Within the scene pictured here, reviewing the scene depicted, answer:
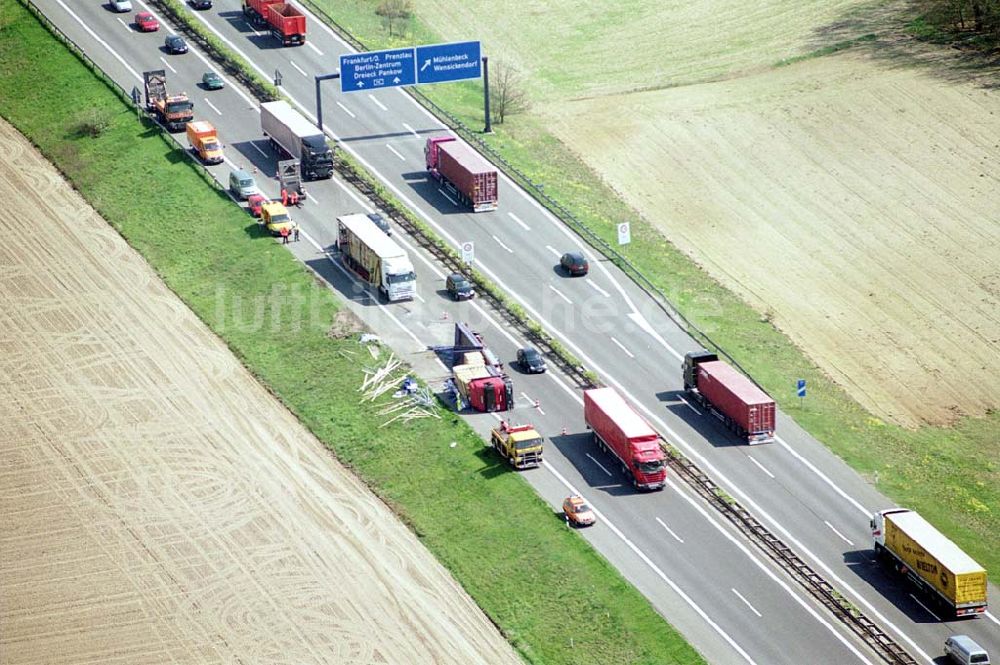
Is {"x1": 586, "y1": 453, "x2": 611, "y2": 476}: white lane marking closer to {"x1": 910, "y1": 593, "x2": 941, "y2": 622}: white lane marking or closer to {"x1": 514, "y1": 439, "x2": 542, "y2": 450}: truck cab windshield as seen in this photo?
{"x1": 514, "y1": 439, "x2": 542, "y2": 450}: truck cab windshield

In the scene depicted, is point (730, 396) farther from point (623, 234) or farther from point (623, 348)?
point (623, 234)

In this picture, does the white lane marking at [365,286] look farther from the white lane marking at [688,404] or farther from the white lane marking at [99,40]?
the white lane marking at [99,40]

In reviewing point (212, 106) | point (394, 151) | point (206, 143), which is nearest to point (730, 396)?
point (394, 151)

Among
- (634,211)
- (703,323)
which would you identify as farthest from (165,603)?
(634,211)

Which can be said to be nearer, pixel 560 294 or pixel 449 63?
pixel 560 294

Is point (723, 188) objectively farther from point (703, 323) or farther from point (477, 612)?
point (477, 612)

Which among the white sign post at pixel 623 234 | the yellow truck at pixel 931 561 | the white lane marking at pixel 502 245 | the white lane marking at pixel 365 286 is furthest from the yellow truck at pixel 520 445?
the white sign post at pixel 623 234

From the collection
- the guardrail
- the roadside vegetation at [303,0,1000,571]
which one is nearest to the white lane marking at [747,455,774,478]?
A: the guardrail
